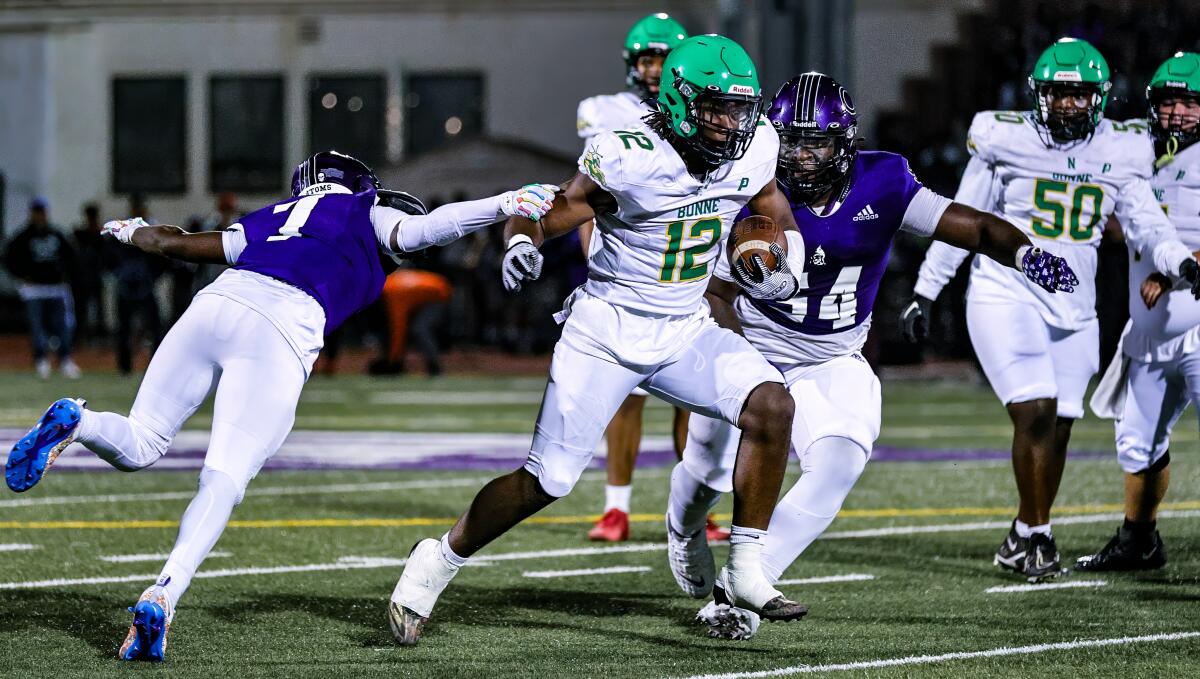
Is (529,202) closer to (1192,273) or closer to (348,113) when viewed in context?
(1192,273)

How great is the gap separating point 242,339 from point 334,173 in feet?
2.51

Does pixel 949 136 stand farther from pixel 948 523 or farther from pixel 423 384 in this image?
pixel 948 523

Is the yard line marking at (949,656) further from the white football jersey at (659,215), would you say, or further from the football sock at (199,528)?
the football sock at (199,528)

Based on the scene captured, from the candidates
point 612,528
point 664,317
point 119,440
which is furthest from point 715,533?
point 119,440

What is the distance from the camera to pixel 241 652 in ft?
17.5

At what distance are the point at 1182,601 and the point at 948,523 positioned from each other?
2.01 m

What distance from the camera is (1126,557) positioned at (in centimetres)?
694

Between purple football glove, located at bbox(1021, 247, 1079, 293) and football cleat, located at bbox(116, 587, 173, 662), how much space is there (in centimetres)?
281

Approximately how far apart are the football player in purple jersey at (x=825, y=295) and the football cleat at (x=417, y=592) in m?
0.84

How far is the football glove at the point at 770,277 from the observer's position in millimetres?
5445

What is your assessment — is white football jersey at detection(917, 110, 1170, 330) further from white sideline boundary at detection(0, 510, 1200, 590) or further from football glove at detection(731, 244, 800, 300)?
football glove at detection(731, 244, 800, 300)

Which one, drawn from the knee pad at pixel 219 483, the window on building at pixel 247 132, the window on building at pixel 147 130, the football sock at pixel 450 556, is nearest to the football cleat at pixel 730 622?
the football sock at pixel 450 556

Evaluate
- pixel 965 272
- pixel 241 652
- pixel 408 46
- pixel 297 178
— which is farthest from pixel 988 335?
pixel 408 46

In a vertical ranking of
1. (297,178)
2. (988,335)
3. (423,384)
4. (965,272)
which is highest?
(297,178)
